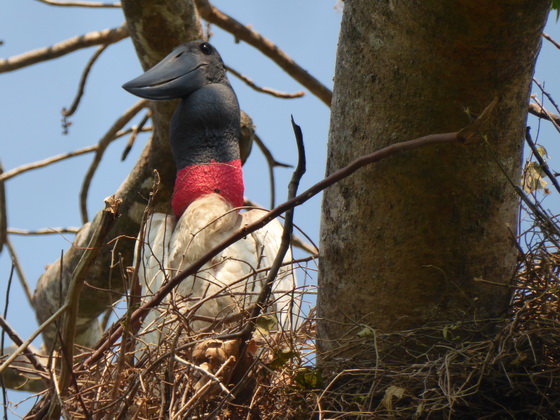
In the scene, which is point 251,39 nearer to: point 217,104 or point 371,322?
point 217,104

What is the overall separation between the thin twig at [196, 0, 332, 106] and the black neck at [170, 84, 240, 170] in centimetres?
59

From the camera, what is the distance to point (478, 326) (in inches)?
71.1

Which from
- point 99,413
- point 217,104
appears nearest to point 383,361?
point 99,413

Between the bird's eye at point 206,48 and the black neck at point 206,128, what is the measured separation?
13 cm

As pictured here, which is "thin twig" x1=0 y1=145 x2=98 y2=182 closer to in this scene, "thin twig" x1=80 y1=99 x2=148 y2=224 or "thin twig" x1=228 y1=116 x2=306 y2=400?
"thin twig" x1=80 y1=99 x2=148 y2=224

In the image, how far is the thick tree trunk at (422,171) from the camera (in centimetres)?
176

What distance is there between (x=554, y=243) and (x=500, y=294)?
6.8 inches

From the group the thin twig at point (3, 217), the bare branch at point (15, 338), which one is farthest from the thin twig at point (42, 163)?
the bare branch at point (15, 338)

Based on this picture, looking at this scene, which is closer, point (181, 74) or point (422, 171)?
point (422, 171)

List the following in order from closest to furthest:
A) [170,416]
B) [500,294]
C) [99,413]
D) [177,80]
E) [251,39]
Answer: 1. [170,416]
2. [99,413]
3. [500,294]
4. [177,80]
5. [251,39]

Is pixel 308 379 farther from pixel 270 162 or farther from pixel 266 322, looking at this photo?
pixel 270 162

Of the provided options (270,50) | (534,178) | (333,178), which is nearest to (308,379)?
(333,178)

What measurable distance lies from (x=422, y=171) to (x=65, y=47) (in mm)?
2562

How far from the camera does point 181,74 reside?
326 centimetres
